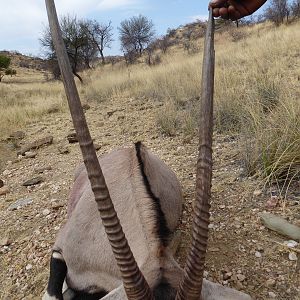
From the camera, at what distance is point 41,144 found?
6.25m

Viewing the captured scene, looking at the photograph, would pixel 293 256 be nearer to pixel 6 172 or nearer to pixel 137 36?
pixel 6 172

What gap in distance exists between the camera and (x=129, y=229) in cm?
227

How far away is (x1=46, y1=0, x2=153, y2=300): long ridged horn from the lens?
1.43m

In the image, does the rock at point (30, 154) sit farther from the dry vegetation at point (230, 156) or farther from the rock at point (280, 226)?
the rock at point (280, 226)

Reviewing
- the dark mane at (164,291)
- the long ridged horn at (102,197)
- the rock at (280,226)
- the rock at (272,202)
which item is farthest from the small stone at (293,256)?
the long ridged horn at (102,197)

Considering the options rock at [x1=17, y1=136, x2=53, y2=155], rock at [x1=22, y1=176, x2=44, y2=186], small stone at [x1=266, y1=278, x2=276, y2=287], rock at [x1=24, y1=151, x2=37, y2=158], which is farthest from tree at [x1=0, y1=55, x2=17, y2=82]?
small stone at [x1=266, y1=278, x2=276, y2=287]

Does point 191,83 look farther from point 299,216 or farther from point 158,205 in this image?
point 158,205

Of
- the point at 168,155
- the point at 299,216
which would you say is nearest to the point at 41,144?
the point at 168,155

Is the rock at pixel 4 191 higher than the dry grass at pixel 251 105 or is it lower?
lower

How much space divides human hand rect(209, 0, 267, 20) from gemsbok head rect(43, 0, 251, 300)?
132 mm

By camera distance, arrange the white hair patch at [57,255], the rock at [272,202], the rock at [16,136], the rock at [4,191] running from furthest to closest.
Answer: the rock at [16,136]
the rock at [4,191]
the rock at [272,202]
the white hair patch at [57,255]

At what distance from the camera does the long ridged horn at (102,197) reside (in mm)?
1427

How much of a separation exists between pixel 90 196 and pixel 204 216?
48.8 inches

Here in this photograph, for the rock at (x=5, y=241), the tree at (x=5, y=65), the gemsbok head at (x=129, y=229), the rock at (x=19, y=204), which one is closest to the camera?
the gemsbok head at (x=129, y=229)
